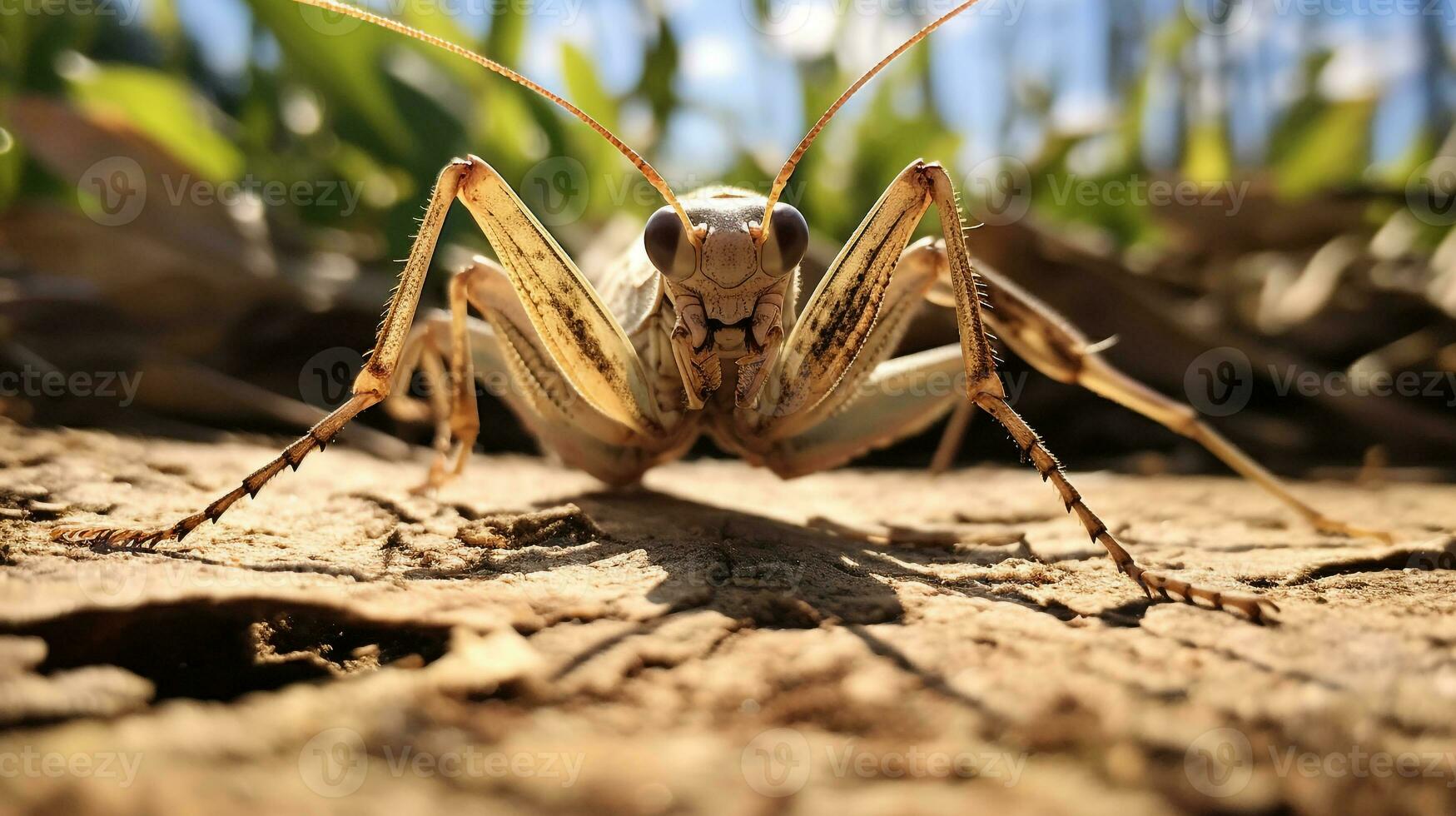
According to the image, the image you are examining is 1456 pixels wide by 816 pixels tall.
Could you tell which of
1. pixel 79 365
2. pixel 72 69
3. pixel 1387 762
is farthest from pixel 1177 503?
pixel 72 69

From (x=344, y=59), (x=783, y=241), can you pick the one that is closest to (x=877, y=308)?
(x=783, y=241)

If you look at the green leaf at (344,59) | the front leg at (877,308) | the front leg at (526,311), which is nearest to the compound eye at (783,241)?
the front leg at (877,308)

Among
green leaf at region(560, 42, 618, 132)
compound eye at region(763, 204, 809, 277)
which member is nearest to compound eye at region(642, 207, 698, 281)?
compound eye at region(763, 204, 809, 277)

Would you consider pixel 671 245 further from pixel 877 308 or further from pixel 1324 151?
pixel 1324 151

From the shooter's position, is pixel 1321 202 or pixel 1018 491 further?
pixel 1321 202

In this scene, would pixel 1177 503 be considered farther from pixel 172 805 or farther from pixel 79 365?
pixel 79 365

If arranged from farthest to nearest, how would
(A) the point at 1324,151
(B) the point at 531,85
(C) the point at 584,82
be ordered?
(A) the point at 1324,151 → (C) the point at 584,82 → (B) the point at 531,85

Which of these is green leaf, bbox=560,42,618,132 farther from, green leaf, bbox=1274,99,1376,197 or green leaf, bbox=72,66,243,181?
green leaf, bbox=1274,99,1376,197

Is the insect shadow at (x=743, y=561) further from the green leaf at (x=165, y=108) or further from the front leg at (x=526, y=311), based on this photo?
the green leaf at (x=165, y=108)
